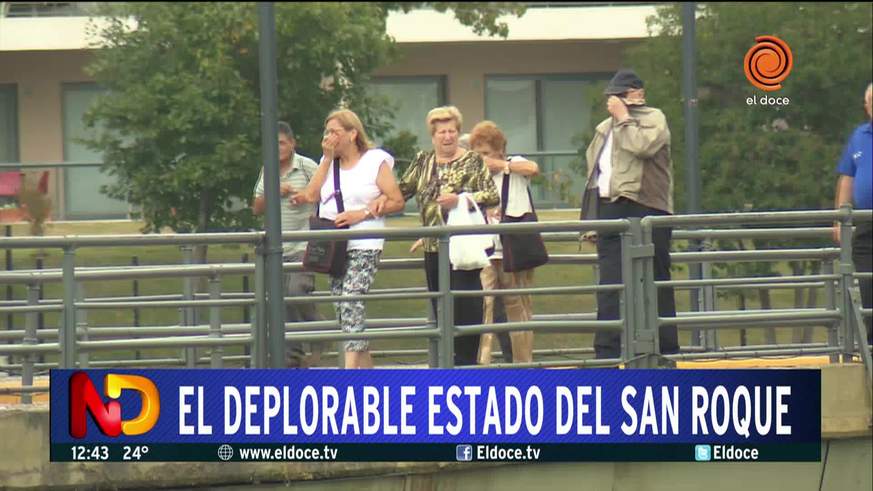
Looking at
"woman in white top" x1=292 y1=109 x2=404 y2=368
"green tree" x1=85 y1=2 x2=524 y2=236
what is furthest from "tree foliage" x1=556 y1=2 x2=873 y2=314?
"woman in white top" x1=292 y1=109 x2=404 y2=368

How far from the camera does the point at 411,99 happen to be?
46.6 ft

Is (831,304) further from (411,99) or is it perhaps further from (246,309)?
(411,99)

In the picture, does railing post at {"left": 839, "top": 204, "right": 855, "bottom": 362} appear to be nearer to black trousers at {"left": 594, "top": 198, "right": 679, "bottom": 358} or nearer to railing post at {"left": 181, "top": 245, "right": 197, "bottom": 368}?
black trousers at {"left": 594, "top": 198, "right": 679, "bottom": 358}

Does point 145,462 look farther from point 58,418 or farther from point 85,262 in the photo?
point 85,262

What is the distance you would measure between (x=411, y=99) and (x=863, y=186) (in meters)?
4.08

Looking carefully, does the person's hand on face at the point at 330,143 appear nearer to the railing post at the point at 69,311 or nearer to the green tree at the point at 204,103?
the green tree at the point at 204,103

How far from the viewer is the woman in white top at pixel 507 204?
435 inches

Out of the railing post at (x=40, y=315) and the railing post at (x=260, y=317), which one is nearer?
the railing post at (x=260, y=317)

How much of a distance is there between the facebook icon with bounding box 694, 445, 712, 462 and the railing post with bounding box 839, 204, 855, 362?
220 centimetres

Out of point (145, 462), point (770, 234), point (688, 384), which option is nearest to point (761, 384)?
point (688, 384)

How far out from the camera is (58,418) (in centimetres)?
896

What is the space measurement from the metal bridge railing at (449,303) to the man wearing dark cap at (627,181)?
15cm

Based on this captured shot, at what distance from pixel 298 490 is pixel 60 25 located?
335 centimetres

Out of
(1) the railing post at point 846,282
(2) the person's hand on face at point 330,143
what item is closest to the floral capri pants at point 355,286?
(2) the person's hand on face at point 330,143
